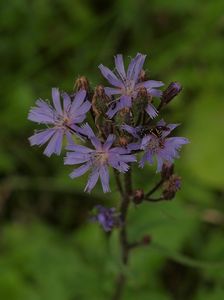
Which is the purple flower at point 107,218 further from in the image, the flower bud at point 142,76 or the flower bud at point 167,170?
the flower bud at point 142,76

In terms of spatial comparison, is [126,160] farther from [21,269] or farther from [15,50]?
[15,50]

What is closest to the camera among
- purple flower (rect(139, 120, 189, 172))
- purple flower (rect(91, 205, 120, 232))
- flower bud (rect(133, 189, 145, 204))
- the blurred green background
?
purple flower (rect(139, 120, 189, 172))

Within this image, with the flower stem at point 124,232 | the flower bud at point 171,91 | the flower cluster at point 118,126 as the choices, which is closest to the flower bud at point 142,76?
the flower cluster at point 118,126

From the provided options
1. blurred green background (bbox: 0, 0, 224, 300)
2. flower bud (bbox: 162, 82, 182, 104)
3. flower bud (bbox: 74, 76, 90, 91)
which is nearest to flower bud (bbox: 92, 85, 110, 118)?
flower bud (bbox: 74, 76, 90, 91)

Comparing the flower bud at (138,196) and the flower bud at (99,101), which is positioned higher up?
the flower bud at (99,101)

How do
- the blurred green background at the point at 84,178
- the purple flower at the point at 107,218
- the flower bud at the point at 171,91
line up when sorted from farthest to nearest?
the blurred green background at the point at 84,178
the purple flower at the point at 107,218
the flower bud at the point at 171,91

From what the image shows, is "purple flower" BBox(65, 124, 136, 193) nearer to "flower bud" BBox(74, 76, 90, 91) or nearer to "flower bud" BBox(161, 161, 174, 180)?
"flower bud" BBox(74, 76, 90, 91)
